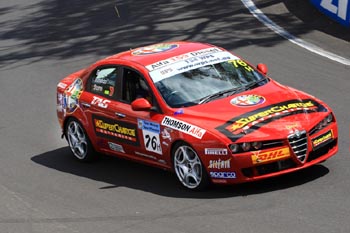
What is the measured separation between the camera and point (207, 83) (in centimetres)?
1054

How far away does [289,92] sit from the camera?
34.0 feet

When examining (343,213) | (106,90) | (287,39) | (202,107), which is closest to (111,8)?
(287,39)

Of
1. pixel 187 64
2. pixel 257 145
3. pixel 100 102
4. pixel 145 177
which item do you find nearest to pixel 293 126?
pixel 257 145

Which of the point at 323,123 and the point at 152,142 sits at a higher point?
the point at 323,123

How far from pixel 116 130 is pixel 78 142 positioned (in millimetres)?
1152

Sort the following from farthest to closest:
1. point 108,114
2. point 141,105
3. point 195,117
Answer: point 108,114 → point 141,105 → point 195,117

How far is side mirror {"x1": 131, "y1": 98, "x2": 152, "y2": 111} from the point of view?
1021cm

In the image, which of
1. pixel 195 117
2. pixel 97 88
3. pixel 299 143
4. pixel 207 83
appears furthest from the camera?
pixel 97 88

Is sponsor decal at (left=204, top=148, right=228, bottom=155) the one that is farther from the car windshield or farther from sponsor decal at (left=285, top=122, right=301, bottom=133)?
the car windshield

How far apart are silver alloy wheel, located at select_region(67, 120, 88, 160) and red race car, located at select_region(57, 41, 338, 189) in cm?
1

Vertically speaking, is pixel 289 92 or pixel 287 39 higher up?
pixel 289 92

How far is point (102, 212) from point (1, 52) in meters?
11.6

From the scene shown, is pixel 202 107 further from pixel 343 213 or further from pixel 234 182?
pixel 343 213

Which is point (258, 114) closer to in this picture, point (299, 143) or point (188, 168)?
point (299, 143)
